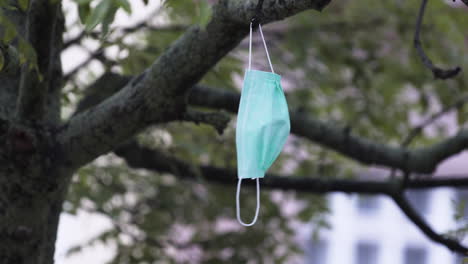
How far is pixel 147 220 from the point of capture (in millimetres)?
3457

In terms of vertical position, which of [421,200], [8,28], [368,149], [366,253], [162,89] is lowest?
[366,253]

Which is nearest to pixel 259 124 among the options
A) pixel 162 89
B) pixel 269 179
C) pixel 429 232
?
pixel 162 89

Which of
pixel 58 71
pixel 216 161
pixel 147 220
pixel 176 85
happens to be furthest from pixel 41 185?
Answer: pixel 147 220

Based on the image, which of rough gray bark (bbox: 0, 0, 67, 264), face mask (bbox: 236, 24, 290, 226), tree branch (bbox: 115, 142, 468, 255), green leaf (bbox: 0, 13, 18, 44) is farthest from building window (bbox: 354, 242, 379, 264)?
green leaf (bbox: 0, 13, 18, 44)

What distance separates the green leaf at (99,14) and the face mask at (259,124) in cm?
34

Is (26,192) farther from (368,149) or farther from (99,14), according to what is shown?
(368,149)

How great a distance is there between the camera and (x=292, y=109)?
2395mm

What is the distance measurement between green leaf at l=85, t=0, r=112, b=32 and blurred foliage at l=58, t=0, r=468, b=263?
1167 millimetres

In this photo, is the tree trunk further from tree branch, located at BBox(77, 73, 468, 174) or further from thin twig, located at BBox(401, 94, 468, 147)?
thin twig, located at BBox(401, 94, 468, 147)

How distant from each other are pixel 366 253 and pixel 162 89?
10452 mm

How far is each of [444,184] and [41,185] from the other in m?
1.81

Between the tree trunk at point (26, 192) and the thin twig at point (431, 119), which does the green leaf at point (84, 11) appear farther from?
the thin twig at point (431, 119)

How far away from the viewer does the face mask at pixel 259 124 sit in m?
1.23

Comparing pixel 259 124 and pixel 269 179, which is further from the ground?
pixel 259 124
